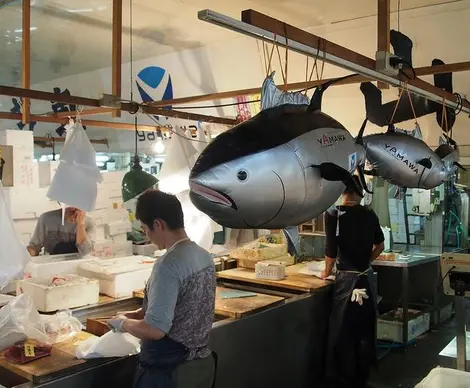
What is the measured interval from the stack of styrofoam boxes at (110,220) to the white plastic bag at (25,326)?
2660 mm

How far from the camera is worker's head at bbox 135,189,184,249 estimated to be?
228 centimetres

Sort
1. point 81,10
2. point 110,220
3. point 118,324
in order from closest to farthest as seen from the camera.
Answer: point 118,324
point 81,10
point 110,220

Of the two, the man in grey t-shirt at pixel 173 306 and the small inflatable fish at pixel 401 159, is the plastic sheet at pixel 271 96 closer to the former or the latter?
the small inflatable fish at pixel 401 159

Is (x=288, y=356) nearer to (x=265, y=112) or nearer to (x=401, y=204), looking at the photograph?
(x=265, y=112)

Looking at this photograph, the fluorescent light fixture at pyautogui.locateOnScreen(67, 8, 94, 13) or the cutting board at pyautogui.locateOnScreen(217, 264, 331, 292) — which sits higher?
the fluorescent light fixture at pyautogui.locateOnScreen(67, 8, 94, 13)

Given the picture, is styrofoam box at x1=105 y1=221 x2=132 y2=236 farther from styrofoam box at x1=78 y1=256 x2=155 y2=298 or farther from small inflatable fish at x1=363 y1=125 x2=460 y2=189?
small inflatable fish at x1=363 y1=125 x2=460 y2=189

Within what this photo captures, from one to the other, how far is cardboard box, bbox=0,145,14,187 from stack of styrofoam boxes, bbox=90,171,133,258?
236 centimetres

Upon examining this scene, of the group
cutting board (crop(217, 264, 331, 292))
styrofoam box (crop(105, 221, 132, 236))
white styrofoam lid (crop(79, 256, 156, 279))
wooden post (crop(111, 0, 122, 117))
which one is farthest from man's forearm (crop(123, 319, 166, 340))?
styrofoam box (crop(105, 221, 132, 236))

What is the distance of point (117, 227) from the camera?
5.56 m

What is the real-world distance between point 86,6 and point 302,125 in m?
3.71

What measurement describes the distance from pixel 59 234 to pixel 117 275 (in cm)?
195

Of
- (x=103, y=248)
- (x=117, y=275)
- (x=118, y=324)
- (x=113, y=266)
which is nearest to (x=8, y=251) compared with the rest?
(x=118, y=324)

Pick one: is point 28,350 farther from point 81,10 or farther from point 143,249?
point 143,249

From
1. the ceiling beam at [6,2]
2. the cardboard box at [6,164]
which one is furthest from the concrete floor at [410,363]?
the ceiling beam at [6,2]
